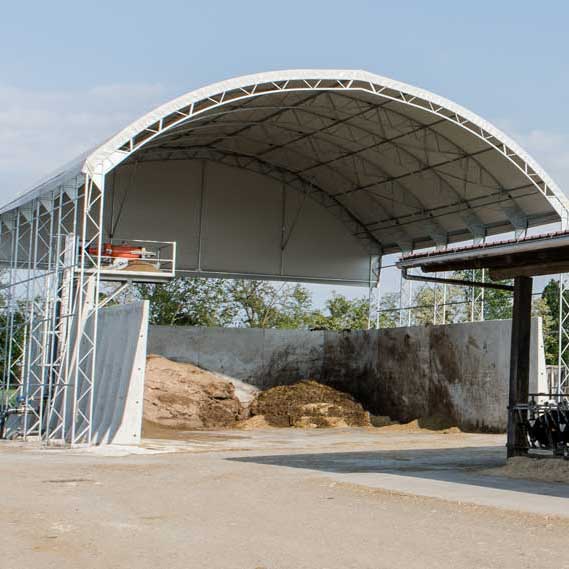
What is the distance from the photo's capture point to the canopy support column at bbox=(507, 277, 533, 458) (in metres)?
17.1

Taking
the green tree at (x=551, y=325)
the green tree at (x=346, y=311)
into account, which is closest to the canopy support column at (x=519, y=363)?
the green tree at (x=551, y=325)

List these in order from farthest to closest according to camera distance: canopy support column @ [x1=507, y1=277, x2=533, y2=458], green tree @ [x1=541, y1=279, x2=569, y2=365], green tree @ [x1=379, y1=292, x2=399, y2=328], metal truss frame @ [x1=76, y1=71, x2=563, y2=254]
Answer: green tree @ [x1=379, y1=292, x2=399, y2=328] < green tree @ [x1=541, y1=279, x2=569, y2=365] < metal truss frame @ [x1=76, y1=71, x2=563, y2=254] < canopy support column @ [x1=507, y1=277, x2=533, y2=458]

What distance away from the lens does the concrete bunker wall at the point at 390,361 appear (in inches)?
1139

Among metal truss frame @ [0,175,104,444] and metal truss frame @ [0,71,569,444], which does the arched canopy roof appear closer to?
metal truss frame @ [0,71,569,444]

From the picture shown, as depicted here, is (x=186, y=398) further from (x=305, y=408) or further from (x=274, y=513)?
(x=274, y=513)

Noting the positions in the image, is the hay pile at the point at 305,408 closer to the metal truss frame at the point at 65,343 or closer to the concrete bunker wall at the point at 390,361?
the concrete bunker wall at the point at 390,361

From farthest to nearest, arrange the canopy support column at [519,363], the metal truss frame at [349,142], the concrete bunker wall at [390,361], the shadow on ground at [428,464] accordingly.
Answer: the concrete bunker wall at [390,361]
the metal truss frame at [349,142]
the canopy support column at [519,363]
the shadow on ground at [428,464]

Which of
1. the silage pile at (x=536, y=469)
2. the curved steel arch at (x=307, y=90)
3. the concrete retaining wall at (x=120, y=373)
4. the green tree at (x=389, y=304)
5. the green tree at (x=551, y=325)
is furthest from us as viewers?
the green tree at (x=389, y=304)

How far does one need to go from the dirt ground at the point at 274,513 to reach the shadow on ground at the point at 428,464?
0.04 metres

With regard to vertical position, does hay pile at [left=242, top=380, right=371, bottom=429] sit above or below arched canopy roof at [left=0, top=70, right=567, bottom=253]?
below

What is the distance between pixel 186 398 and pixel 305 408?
383 centimetres

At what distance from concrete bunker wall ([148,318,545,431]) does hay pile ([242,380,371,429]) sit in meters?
1.51

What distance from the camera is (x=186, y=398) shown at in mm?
31984

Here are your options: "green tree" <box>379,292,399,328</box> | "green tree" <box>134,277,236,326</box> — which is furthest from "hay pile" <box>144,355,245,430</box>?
"green tree" <box>379,292,399,328</box>
